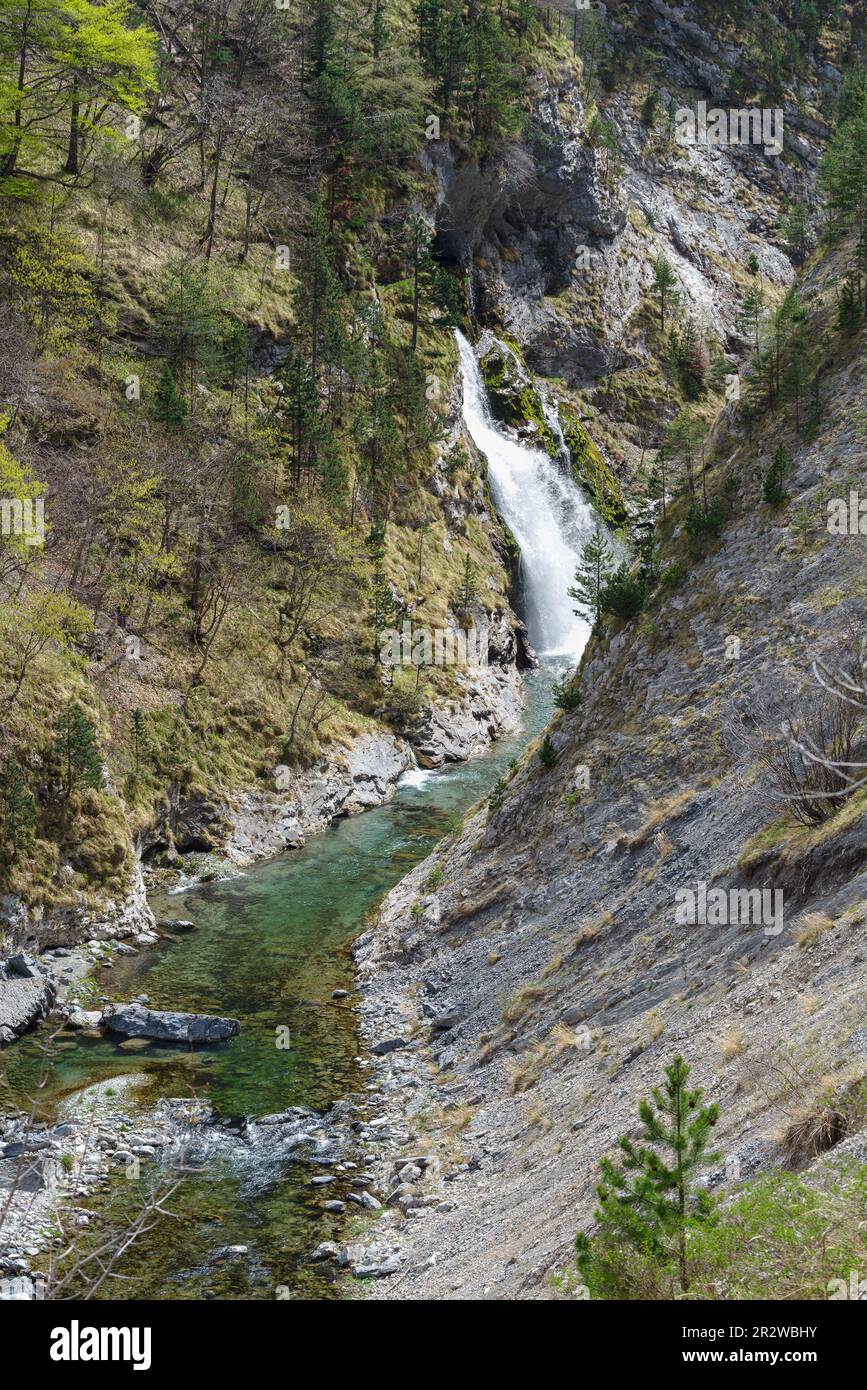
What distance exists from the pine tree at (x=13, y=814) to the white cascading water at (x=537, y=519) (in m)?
38.8

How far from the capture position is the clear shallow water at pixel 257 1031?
14602mm

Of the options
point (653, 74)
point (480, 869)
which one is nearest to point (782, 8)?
point (653, 74)

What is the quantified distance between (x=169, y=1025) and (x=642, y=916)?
383 inches

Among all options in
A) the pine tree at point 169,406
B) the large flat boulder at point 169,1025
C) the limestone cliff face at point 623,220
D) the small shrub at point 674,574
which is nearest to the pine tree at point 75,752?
the large flat boulder at point 169,1025

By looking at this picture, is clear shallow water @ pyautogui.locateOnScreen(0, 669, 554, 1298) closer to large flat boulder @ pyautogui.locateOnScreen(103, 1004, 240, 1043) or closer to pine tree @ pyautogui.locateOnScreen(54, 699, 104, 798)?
large flat boulder @ pyautogui.locateOnScreen(103, 1004, 240, 1043)

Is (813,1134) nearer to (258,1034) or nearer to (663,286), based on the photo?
(258,1034)

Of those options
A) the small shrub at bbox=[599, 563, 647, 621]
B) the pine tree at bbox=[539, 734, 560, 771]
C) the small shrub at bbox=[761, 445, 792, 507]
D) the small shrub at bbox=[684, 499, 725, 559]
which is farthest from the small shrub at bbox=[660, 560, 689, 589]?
the pine tree at bbox=[539, 734, 560, 771]

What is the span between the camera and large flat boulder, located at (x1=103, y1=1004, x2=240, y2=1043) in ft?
69.7

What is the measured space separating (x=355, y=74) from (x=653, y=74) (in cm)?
4513

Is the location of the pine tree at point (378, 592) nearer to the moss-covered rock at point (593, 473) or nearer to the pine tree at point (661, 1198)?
the moss-covered rock at point (593, 473)

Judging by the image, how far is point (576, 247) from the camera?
261 ft

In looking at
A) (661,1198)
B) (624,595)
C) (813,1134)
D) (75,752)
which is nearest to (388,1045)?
(624,595)

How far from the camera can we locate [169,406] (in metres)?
40.3
